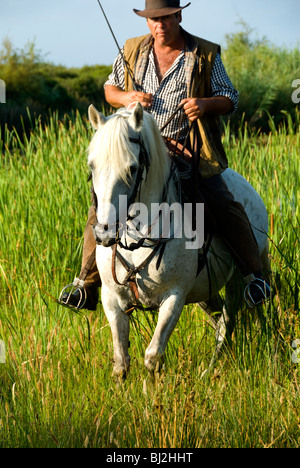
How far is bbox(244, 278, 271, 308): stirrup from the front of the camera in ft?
14.1

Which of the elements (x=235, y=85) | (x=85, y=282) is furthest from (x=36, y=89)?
(x=85, y=282)

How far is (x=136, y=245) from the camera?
3.74m

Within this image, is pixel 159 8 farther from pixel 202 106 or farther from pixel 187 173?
pixel 187 173

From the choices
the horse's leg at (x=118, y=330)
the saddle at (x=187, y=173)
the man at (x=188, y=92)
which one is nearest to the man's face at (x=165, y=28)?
the man at (x=188, y=92)

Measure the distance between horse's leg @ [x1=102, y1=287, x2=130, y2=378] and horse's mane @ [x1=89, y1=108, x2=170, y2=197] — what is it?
89cm

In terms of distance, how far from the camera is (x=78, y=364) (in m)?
4.16

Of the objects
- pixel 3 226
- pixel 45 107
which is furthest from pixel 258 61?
pixel 3 226

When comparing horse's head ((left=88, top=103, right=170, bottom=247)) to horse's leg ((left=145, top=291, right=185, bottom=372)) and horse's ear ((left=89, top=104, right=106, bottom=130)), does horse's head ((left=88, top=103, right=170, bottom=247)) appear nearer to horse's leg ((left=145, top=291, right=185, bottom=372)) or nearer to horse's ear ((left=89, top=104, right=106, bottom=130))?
horse's ear ((left=89, top=104, right=106, bottom=130))

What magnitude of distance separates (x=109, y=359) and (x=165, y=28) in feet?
6.91

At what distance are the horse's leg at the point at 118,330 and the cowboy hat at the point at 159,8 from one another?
1735mm

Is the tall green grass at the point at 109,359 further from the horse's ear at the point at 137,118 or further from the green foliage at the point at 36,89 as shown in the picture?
the green foliage at the point at 36,89

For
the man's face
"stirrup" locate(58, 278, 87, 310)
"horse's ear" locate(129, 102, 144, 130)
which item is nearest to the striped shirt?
the man's face
